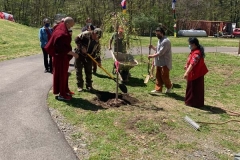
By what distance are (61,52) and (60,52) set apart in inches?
0.9

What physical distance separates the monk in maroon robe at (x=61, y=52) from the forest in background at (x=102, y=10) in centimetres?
2301

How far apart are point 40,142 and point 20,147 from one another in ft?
1.10

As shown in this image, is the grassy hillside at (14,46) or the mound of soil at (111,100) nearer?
the mound of soil at (111,100)

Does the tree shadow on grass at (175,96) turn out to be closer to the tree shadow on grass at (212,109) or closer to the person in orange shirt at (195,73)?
the person in orange shirt at (195,73)

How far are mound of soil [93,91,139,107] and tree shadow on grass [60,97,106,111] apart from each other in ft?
0.67

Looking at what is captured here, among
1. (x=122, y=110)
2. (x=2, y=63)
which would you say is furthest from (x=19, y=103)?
(x=2, y=63)

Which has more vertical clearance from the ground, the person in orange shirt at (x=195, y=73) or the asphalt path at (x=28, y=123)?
the person in orange shirt at (x=195, y=73)

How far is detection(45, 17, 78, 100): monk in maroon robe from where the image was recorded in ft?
20.9

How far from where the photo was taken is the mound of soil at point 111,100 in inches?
267

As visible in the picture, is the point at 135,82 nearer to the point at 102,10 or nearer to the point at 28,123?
the point at 28,123

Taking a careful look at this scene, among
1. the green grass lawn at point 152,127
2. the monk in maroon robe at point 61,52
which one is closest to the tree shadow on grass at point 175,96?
the green grass lawn at point 152,127

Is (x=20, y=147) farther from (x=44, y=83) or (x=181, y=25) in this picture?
(x=181, y=25)

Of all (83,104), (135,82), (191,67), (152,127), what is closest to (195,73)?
(191,67)

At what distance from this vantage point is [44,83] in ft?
28.8
